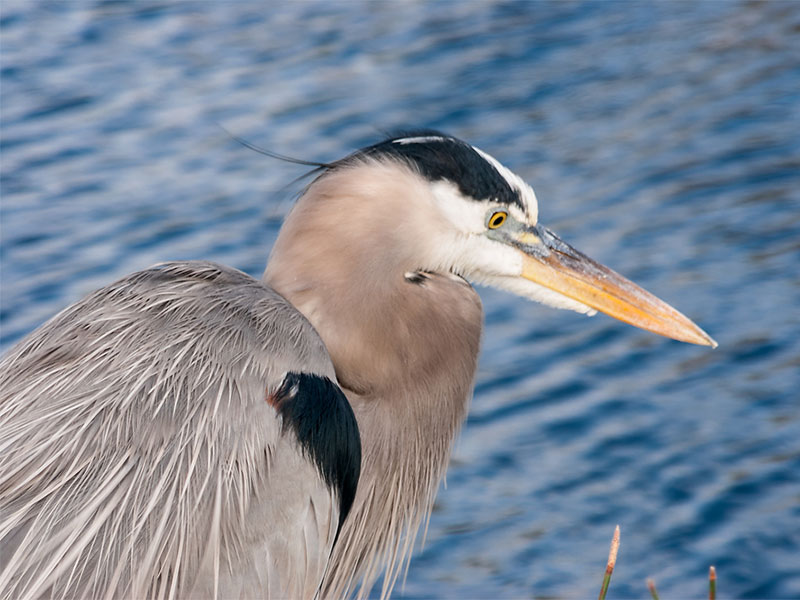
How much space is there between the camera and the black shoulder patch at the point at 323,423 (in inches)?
118

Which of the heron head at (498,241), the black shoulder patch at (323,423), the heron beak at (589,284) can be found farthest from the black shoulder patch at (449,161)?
the black shoulder patch at (323,423)

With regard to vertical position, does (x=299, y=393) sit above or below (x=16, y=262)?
above

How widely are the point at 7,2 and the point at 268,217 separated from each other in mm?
3459

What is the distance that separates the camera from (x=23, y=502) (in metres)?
2.75

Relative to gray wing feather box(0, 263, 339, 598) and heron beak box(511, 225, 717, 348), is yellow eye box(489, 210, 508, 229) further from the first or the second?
gray wing feather box(0, 263, 339, 598)

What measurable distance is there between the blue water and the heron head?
69.4 inches

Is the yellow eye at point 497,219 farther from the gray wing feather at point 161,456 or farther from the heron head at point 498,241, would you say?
the gray wing feather at point 161,456

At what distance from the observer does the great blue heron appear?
279cm

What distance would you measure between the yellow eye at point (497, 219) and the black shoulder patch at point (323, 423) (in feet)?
2.05

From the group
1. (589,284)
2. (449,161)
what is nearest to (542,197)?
(589,284)

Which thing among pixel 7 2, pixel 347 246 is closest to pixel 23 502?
pixel 347 246

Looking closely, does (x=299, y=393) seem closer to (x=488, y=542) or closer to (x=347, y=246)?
(x=347, y=246)

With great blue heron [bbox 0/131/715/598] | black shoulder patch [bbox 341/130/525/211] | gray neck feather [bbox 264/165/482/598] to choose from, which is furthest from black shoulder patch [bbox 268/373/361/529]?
black shoulder patch [bbox 341/130/525/211]

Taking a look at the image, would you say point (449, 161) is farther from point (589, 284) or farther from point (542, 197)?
point (542, 197)
